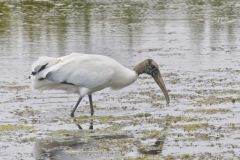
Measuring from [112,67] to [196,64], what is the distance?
735 cm

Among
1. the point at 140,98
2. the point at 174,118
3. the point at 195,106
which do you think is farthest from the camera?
the point at 140,98

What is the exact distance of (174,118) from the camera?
1324cm

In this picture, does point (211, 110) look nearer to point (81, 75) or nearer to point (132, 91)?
point (81, 75)

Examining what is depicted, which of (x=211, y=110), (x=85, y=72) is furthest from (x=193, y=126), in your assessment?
(x=85, y=72)

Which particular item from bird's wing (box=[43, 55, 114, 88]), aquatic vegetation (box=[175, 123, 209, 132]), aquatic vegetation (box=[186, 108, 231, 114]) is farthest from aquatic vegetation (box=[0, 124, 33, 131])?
aquatic vegetation (box=[186, 108, 231, 114])

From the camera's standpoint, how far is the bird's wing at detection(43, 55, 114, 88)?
1368cm

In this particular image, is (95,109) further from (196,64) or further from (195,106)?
(196,64)

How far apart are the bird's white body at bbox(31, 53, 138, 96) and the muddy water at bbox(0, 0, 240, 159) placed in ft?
1.57

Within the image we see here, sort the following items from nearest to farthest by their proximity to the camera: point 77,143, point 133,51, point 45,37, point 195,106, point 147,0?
point 77,143
point 195,106
point 133,51
point 45,37
point 147,0

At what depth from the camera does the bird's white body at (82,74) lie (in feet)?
44.6

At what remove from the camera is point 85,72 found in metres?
13.8

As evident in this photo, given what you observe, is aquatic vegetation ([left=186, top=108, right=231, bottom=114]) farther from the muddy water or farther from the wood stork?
the wood stork

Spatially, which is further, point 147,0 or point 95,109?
point 147,0

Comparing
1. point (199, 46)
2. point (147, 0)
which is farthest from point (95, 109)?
point (147, 0)
